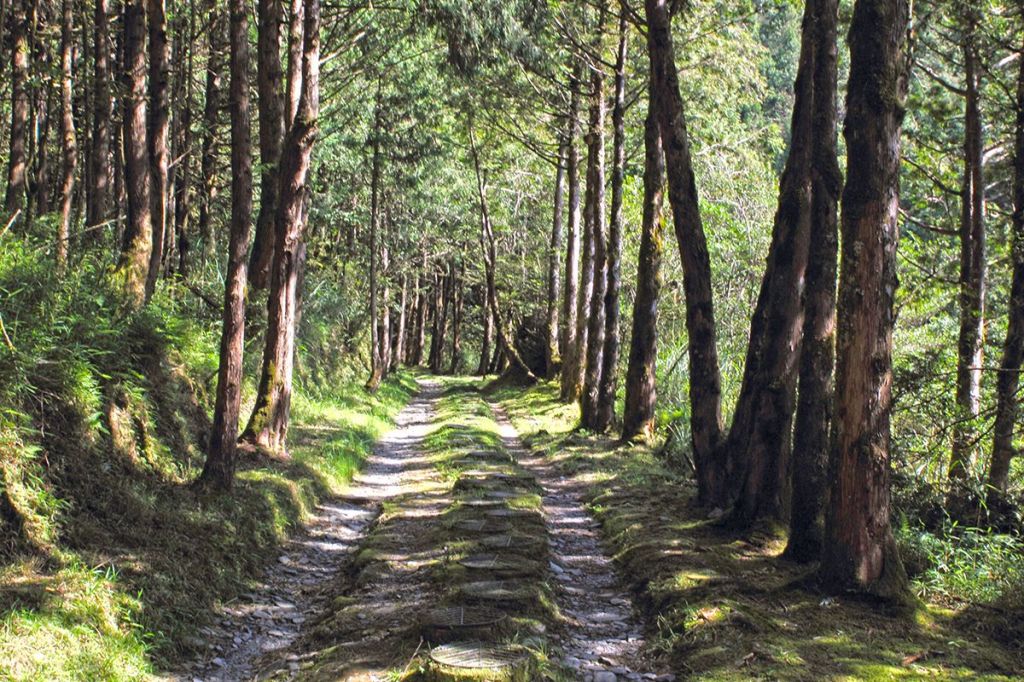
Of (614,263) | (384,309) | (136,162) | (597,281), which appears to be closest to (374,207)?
(597,281)

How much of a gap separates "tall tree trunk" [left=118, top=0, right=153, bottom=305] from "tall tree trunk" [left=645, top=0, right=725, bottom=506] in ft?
22.8

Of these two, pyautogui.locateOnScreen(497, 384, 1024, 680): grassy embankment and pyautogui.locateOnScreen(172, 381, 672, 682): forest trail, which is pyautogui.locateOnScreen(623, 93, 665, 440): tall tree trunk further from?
pyautogui.locateOnScreen(497, 384, 1024, 680): grassy embankment

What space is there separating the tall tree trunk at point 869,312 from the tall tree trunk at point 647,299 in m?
6.59

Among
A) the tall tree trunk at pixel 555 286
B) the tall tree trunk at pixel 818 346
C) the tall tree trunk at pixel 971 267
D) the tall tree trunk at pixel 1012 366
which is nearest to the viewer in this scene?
the tall tree trunk at pixel 818 346

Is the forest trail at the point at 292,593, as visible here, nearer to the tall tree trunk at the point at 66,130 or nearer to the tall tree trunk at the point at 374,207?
the tall tree trunk at the point at 66,130

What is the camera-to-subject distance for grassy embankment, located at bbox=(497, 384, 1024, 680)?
5277 mm

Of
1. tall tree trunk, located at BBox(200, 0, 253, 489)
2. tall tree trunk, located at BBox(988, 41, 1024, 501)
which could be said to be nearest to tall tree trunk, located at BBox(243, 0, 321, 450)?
tall tree trunk, located at BBox(200, 0, 253, 489)

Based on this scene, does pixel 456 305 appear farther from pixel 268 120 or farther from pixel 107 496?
pixel 107 496

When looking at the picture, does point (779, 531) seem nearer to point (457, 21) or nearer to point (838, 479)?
point (838, 479)

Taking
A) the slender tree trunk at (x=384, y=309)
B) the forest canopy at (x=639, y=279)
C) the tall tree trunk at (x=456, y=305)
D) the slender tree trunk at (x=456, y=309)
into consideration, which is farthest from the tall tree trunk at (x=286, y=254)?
the slender tree trunk at (x=456, y=309)

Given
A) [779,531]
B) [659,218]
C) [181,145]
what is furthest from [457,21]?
[181,145]

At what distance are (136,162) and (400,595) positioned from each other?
774 centimetres

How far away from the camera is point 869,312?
6195 mm

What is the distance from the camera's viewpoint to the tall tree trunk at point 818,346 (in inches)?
287
